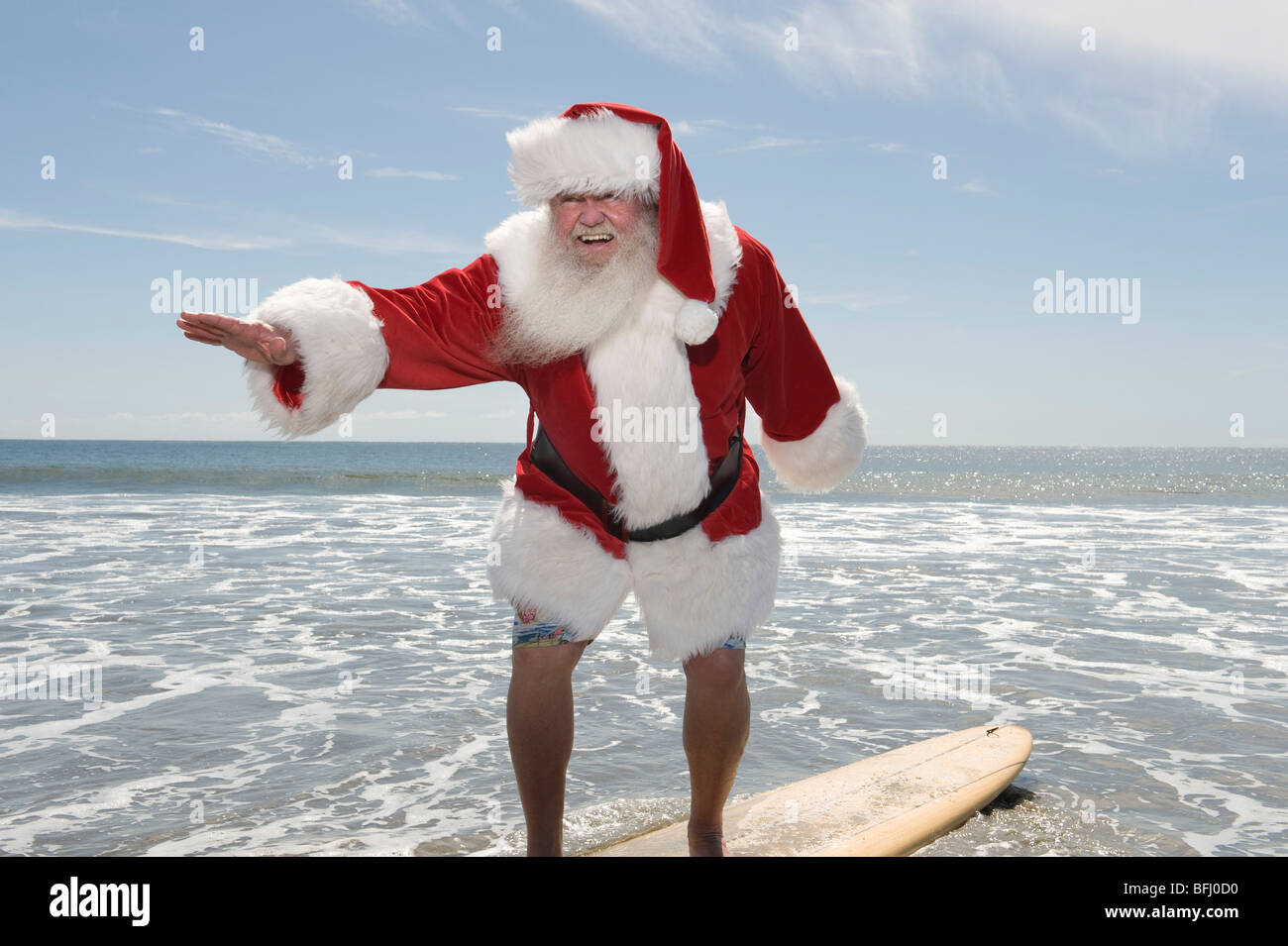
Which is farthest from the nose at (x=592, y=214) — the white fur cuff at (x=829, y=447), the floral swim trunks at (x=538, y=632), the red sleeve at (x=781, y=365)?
the floral swim trunks at (x=538, y=632)

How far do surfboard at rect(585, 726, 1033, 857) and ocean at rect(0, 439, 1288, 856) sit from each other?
10 cm

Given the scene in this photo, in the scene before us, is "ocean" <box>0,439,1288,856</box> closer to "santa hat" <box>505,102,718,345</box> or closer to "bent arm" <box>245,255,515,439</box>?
"bent arm" <box>245,255,515,439</box>

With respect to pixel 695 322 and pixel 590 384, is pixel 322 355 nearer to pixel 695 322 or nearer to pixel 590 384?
pixel 590 384

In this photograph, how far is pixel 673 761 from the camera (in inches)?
141

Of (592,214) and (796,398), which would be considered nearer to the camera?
(592,214)

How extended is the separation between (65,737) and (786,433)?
125 inches

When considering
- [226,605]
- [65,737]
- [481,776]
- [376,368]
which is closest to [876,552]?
[226,605]

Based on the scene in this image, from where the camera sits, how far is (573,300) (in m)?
2.20

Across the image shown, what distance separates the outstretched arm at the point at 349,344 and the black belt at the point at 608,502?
0.85 feet

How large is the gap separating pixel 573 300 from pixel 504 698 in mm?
2728

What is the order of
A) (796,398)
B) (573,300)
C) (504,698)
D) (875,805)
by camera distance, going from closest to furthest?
(573,300)
(796,398)
(875,805)
(504,698)

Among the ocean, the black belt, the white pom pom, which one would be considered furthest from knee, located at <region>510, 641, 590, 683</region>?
the ocean

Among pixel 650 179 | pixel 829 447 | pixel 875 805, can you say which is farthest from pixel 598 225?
pixel 875 805

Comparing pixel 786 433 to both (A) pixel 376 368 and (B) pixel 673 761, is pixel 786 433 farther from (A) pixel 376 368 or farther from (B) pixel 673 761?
(B) pixel 673 761
